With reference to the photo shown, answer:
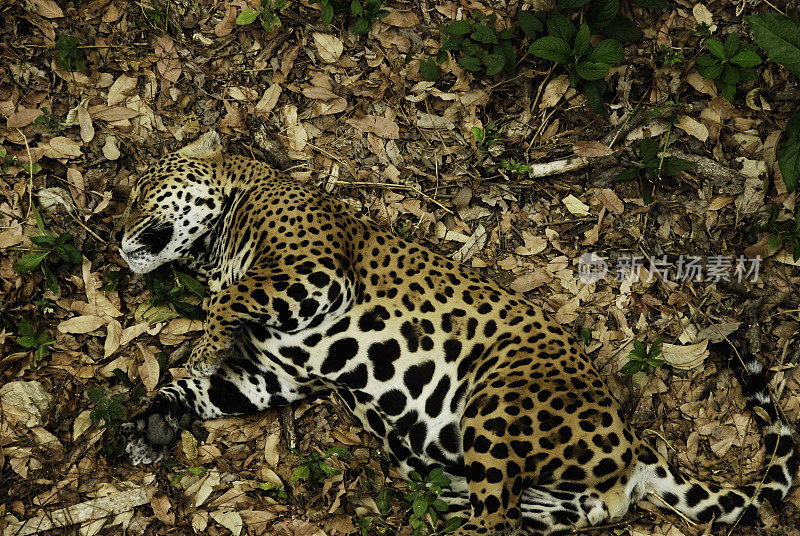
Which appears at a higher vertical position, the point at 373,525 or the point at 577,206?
the point at 577,206

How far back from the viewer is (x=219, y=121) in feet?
19.8

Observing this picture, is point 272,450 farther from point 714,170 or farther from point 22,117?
point 714,170

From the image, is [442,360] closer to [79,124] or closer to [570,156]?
[570,156]

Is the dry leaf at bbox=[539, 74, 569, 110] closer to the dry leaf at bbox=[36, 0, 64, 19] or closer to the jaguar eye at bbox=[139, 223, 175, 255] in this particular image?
the jaguar eye at bbox=[139, 223, 175, 255]

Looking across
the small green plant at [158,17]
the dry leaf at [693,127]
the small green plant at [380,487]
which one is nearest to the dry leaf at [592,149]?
the dry leaf at [693,127]

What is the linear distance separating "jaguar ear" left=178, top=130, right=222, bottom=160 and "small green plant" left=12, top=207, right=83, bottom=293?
119cm

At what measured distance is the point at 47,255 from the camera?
5.20 meters

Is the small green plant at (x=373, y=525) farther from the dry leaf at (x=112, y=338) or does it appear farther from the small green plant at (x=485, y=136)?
the small green plant at (x=485, y=136)

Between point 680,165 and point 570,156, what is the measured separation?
37.2 inches

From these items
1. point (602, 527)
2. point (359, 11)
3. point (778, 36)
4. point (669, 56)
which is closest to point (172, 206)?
point (359, 11)

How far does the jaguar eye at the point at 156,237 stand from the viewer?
5.37 metres

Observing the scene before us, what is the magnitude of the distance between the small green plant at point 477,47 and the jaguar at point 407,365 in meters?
1.77

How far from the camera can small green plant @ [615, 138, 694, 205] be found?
5676 mm

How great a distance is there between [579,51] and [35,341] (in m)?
5.05
